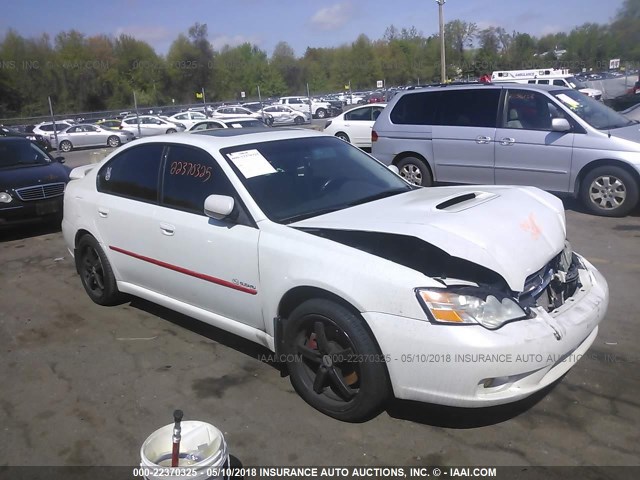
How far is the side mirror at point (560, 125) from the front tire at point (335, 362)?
5.82 metres

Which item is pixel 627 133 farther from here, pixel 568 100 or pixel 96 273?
pixel 96 273

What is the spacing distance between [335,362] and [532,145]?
5.93 metres

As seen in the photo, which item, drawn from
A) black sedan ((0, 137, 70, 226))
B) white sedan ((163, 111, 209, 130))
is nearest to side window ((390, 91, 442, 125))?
black sedan ((0, 137, 70, 226))

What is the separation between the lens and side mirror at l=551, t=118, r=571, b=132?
7.74 meters

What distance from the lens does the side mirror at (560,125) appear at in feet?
25.4

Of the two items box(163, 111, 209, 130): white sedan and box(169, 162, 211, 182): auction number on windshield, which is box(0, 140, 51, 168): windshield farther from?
box(163, 111, 209, 130): white sedan

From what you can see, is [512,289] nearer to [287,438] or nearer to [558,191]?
[287,438]

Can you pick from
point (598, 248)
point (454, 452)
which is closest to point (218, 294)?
point (454, 452)

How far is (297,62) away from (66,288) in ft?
281

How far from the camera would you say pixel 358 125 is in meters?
15.7

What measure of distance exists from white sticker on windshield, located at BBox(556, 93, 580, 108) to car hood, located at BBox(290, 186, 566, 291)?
15.0 feet

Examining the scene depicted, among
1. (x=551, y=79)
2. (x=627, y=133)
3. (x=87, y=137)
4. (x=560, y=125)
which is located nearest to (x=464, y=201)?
(x=560, y=125)

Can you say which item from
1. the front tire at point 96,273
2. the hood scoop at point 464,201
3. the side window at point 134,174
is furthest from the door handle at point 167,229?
the hood scoop at point 464,201

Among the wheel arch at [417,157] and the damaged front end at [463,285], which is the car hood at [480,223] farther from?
the wheel arch at [417,157]
